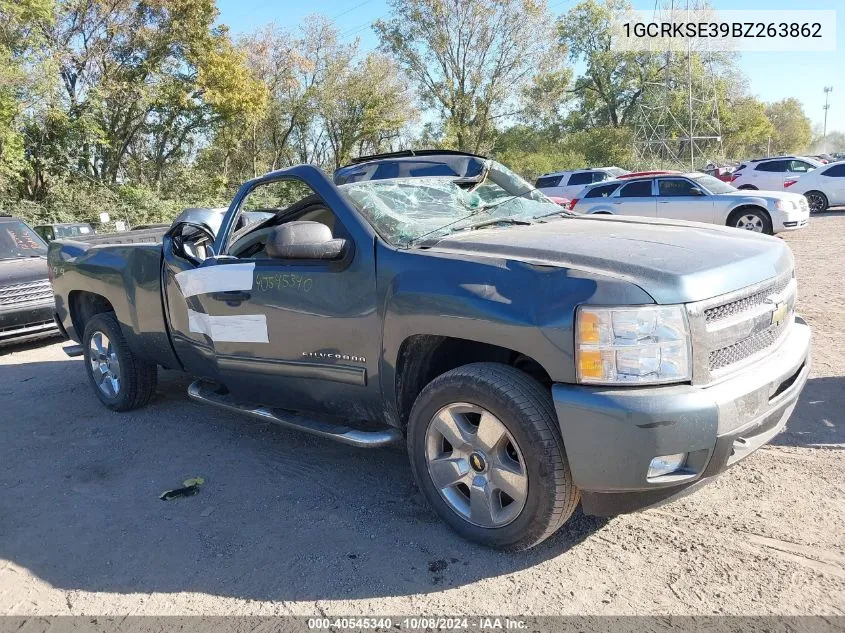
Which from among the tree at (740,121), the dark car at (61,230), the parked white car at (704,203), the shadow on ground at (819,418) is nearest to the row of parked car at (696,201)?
the parked white car at (704,203)

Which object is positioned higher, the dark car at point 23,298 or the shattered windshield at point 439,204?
the shattered windshield at point 439,204

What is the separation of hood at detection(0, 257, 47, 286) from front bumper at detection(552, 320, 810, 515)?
7.91 m

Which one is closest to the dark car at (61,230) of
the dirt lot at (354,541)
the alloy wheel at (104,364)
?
the alloy wheel at (104,364)

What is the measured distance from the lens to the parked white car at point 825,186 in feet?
66.7

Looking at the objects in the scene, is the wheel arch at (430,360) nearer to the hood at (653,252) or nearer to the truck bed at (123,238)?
the hood at (653,252)

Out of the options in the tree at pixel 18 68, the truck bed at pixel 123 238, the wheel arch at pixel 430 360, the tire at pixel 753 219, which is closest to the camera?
the wheel arch at pixel 430 360

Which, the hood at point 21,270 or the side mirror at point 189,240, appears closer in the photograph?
the side mirror at point 189,240

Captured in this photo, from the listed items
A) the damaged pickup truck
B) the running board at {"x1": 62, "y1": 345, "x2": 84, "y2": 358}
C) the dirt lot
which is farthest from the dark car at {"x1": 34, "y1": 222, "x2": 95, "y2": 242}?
the damaged pickup truck

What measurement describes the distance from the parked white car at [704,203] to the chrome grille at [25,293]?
9.97 metres

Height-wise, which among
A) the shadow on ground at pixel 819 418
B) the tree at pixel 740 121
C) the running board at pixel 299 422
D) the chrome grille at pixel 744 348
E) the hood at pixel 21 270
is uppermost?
the tree at pixel 740 121

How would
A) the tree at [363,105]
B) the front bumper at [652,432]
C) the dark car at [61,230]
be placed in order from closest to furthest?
the front bumper at [652,432]
the dark car at [61,230]
the tree at [363,105]

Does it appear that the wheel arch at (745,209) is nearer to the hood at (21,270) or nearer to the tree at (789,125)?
the hood at (21,270)

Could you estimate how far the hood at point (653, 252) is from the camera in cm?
264

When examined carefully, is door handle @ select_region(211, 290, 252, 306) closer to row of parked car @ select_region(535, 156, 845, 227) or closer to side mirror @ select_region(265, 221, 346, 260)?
side mirror @ select_region(265, 221, 346, 260)
